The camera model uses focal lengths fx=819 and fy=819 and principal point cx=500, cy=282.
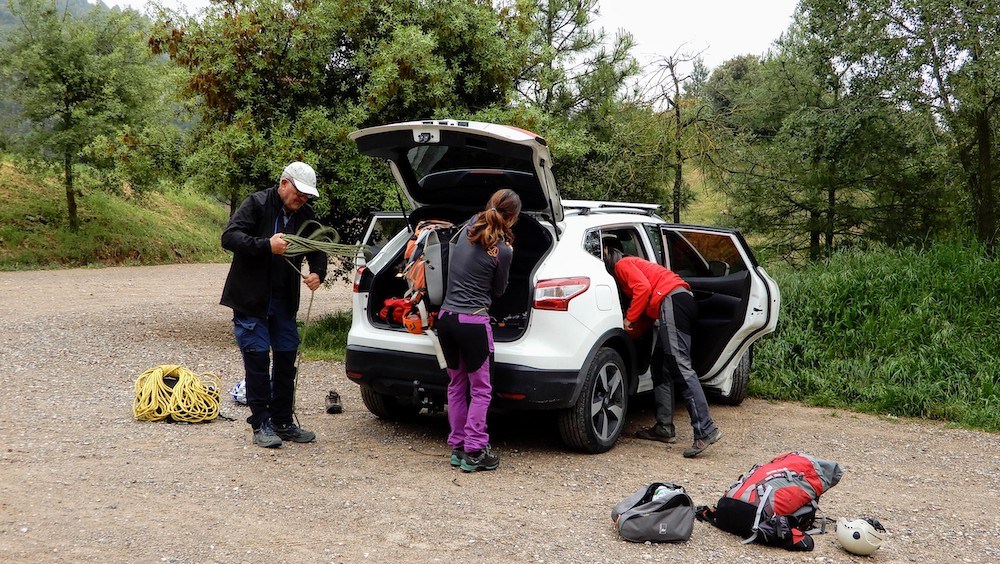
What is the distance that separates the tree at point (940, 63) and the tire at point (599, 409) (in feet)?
23.8

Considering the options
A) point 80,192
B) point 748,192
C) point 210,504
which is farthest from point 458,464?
point 80,192

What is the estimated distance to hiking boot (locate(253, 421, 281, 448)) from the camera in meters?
5.73

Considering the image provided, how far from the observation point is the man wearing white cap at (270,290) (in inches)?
217

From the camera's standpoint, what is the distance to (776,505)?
14.1 ft

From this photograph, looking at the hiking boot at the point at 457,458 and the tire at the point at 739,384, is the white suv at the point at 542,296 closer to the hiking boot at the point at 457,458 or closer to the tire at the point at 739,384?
the hiking boot at the point at 457,458

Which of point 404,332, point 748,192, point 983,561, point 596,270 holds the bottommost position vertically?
point 983,561

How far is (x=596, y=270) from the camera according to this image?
18.8 feet

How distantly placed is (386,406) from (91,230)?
20393 mm

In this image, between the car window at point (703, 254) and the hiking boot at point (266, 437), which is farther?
the car window at point (703, 254)

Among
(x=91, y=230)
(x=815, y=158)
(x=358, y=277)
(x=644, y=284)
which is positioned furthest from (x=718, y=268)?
(x=91, y=230)

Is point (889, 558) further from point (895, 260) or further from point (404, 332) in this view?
point (895, 260)

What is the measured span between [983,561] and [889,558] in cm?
50

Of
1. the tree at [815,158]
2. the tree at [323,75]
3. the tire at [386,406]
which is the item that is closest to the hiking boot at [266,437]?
the tire at [386,406]

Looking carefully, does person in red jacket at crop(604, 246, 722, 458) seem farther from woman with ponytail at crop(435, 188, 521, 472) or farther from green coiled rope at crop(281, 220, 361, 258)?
green coiled rope at crop(281, 220, 361, 258)
